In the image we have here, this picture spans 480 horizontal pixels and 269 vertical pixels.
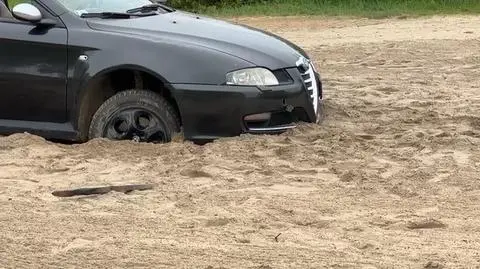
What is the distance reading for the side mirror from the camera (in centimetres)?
732

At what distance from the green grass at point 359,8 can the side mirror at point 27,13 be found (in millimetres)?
15256

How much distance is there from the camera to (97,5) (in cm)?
783

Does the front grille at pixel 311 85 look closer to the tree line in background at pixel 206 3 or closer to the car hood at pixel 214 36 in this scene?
the car hood at pixel 214 36

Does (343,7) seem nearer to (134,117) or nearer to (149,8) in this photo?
(149,8)

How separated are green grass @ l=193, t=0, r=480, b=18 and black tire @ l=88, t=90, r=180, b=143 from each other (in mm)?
15210

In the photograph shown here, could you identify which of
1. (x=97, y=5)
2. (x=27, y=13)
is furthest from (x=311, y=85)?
(x=27, y=13)

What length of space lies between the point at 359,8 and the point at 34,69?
55.1 ft

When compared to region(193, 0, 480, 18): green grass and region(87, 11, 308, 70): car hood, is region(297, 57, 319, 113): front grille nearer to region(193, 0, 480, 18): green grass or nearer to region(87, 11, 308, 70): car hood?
region(87, 11, 308, 70): car hood

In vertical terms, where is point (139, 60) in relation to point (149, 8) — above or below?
below

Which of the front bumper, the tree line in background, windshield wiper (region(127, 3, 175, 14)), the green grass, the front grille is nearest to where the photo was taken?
the front bumper

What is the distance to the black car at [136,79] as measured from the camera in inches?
280

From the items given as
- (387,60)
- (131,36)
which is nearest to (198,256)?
(131,36)

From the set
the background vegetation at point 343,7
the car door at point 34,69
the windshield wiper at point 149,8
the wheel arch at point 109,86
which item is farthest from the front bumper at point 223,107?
the background vegetation at point 343,7

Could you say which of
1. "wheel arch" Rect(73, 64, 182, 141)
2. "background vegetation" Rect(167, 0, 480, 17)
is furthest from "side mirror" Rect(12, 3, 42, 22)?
"background vegetation" Rect(167, 0, 480, 17)
